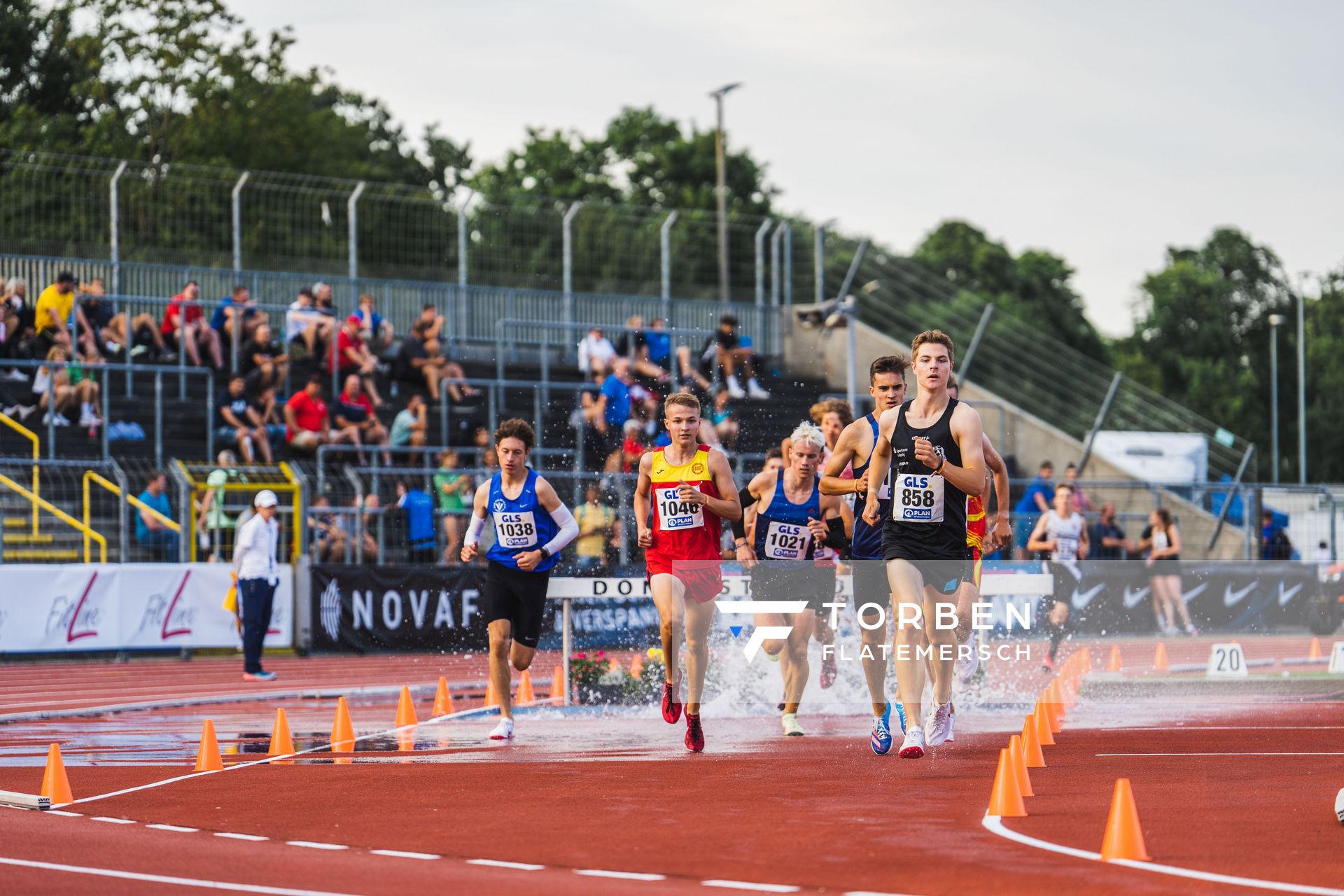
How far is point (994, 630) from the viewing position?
653 inches

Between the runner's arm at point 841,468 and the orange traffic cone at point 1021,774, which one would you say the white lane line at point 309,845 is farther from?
the runner's arm at point 841,468

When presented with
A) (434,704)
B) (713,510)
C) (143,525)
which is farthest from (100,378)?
(713,510)

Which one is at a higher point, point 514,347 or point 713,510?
point 514,347

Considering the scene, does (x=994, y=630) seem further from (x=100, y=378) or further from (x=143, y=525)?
(x=100, y=378)

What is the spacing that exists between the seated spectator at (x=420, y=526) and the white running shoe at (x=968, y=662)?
1089cm

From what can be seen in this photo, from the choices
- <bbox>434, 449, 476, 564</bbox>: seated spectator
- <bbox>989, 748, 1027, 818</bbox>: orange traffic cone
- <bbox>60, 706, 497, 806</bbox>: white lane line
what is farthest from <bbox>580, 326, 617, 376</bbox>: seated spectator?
<bbox>989, 748, 1027, 818</bbox>: orange traffic cone

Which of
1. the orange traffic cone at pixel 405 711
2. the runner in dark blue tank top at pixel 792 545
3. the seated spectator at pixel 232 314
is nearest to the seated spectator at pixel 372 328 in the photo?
the seated spectator at pixel 232 314

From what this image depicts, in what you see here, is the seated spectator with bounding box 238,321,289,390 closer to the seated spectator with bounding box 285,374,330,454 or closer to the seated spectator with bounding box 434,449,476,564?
the seated spectator with bounding box 285,374,330,454

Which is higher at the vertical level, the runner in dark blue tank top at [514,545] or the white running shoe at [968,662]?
the runner in dark blue tank top at [514,545]

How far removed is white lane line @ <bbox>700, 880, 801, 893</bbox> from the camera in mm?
6598

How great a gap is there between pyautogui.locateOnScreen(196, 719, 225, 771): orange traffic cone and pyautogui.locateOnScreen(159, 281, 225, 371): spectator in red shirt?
54.9ft

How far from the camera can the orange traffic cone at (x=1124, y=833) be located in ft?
23.3

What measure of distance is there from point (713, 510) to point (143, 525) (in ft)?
43.4

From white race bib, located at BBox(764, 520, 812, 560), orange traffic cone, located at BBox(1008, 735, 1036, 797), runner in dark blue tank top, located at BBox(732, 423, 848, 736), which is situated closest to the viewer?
orange traffic cone, located at BBox(1008, 735, 1036, 797)
